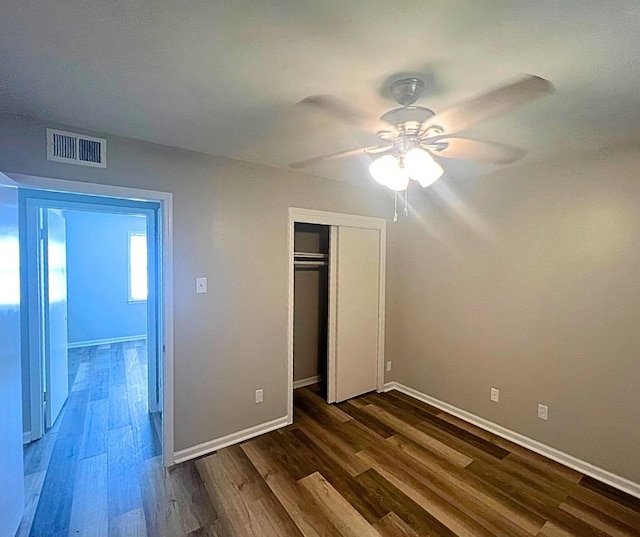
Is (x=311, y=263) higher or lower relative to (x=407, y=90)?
lower

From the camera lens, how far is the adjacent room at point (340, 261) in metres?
1.27

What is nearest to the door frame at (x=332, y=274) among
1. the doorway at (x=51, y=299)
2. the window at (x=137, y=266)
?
the doorway at (x=51, y=299)

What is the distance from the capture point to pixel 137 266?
21.1ft

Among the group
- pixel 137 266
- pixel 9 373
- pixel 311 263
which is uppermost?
pixel 311 263

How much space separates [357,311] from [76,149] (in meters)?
2.83

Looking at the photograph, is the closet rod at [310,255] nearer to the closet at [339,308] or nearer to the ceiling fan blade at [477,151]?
the closet at [339,308]

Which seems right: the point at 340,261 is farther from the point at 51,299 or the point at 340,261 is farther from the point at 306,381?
the point at 51,299

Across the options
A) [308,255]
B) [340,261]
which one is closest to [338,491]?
[340,261]

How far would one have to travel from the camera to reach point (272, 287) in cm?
294

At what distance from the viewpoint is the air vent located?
1995mm

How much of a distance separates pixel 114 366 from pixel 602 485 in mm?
5746

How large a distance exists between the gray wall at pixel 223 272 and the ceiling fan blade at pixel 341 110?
1.20m

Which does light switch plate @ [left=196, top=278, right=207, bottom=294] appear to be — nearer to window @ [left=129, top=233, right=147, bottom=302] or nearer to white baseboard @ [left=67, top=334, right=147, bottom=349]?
window @ [left=129, top=233, right=147, bottom=302]

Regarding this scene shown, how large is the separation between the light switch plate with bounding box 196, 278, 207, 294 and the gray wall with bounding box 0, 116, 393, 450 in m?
0.04
